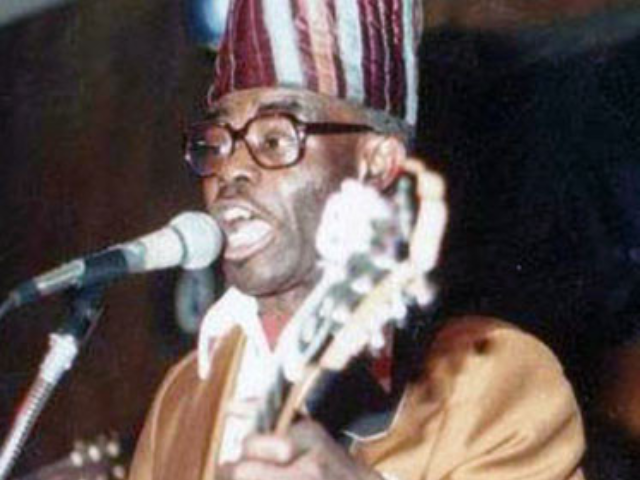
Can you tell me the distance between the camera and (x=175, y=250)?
106cm

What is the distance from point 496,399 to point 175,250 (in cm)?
44

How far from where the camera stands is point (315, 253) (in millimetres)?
1351

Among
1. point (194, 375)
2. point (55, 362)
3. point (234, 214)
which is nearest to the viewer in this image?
point (55, 362)

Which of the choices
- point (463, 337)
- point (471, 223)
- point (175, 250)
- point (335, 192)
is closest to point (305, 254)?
point (335, 192)

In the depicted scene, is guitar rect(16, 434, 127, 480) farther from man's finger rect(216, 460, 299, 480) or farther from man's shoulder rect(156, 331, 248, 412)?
man's finger rect(216, 460, 299, 480)

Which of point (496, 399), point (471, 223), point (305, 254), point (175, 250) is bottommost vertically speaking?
point (471, 223)

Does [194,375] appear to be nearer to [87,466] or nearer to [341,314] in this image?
[87,466]

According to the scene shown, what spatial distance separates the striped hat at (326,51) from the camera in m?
1.42

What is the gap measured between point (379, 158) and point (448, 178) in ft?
3.07

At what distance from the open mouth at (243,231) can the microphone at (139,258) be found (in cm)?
17

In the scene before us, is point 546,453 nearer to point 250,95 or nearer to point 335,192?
point 335,192

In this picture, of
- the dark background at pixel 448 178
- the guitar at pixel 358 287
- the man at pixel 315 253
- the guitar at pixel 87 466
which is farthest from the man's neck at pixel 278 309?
the dark background at pixel 448 178

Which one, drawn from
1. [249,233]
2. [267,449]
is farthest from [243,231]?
→ [267,449]

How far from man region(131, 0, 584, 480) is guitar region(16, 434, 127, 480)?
125 millimetres
